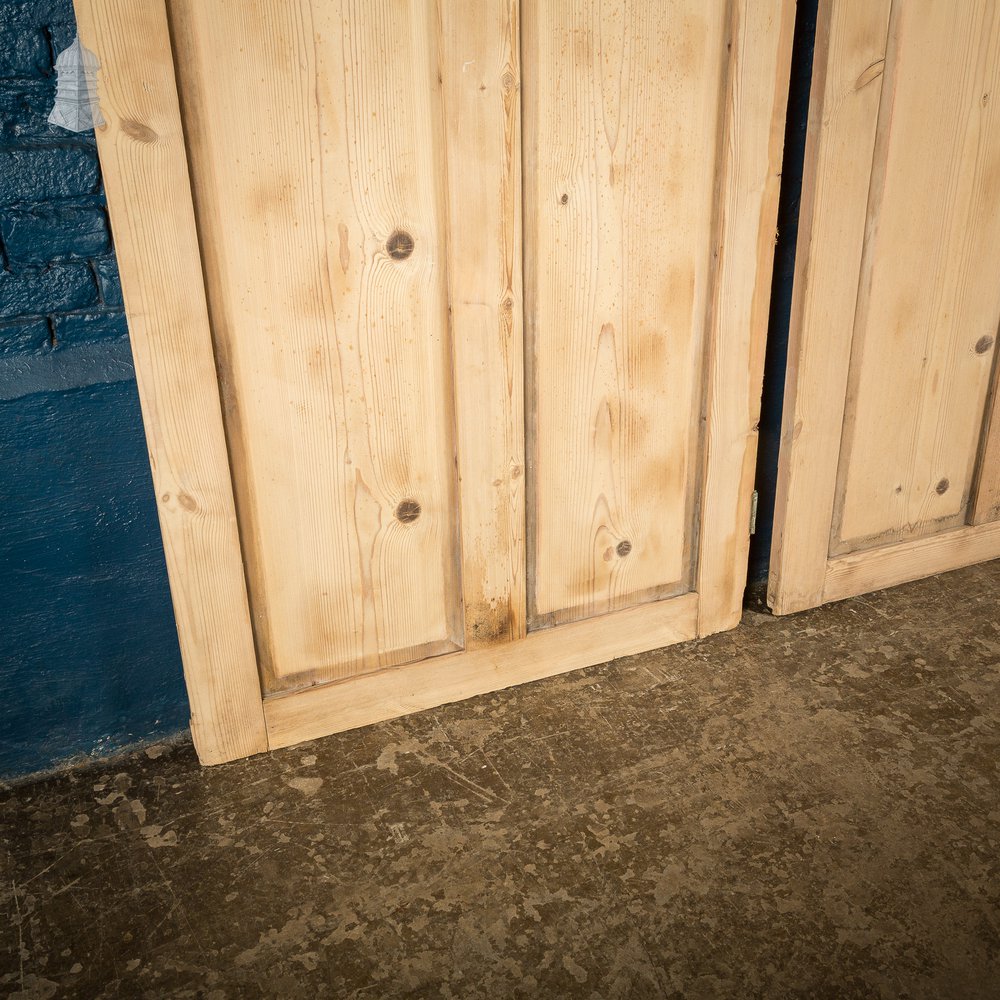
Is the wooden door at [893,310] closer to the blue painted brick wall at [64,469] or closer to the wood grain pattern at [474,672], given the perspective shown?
the wood grain pattern at [474,672]

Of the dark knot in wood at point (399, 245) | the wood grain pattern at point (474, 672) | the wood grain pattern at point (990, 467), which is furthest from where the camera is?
the wood grain pattern at point (990, 467)

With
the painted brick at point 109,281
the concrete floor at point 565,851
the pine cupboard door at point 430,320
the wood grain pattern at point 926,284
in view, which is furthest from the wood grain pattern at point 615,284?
the painted brick at point 109,281

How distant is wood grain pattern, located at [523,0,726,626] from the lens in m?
1.78

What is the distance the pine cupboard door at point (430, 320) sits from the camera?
61.9 inches

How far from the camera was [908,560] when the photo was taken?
8.51 feet

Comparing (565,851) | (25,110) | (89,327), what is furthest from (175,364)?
(565,851)

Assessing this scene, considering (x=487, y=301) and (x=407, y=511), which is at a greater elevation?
(x=487, y=301)

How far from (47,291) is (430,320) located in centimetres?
71

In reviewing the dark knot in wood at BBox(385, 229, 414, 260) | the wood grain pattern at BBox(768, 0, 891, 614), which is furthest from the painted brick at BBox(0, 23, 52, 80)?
the wood grain pattern at BBox(768, 0, 891, 614)

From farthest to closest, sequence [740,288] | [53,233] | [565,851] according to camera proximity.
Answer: [740,288]
[565,851]
[53,233]

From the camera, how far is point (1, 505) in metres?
1.69

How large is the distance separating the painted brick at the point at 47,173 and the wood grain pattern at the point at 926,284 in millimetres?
1711

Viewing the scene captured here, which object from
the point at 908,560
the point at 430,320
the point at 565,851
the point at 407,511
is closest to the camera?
the point at 565,851

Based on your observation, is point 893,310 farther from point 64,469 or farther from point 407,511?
point 64,469
